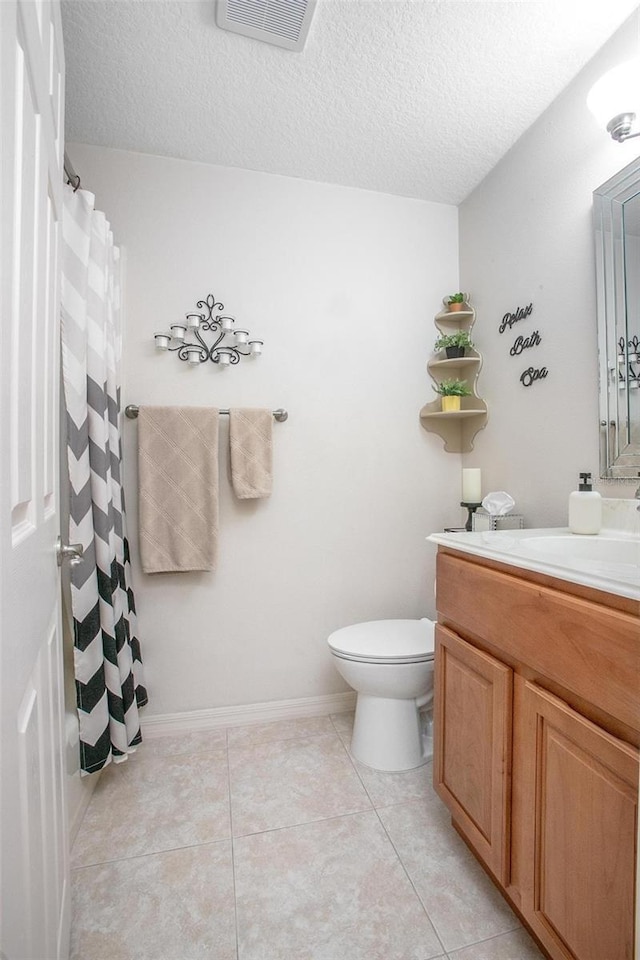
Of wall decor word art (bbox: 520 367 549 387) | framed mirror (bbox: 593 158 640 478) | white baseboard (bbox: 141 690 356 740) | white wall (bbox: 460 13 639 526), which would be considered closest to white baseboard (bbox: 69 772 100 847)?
white baseboard (bbox: 141 690 356 740)

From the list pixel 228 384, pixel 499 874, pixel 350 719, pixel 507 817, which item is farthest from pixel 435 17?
pixel 350 719

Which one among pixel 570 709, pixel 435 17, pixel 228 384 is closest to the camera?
pixel 570 709

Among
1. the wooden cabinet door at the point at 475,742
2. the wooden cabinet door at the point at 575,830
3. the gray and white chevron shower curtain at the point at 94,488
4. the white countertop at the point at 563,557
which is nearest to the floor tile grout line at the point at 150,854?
the gray and white chevron shower curtain at the point at 94,488

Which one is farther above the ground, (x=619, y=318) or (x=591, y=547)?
(x=619, y=318)

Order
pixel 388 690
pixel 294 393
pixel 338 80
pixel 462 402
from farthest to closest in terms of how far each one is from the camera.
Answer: pixel 462 402
pixel 294 393
pixel 388 690
pixel 338 80

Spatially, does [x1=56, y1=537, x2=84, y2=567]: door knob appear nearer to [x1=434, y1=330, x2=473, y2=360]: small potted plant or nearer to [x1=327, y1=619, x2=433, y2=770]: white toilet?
[x1=327, y1=619, x2=433, y2=770]: white toilet

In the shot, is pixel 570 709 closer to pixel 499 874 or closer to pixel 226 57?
pixel 499 874

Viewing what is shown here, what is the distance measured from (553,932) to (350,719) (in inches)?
46.0

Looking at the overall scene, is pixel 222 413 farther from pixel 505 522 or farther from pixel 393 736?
pixel 393 736

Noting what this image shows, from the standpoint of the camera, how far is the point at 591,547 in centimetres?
124

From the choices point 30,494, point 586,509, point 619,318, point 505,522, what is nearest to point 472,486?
point 505,522

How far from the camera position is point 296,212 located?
77.4 inches

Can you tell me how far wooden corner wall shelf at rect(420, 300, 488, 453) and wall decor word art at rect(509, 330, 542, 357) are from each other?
0.22 meters

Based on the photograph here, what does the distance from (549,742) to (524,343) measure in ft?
4.53
